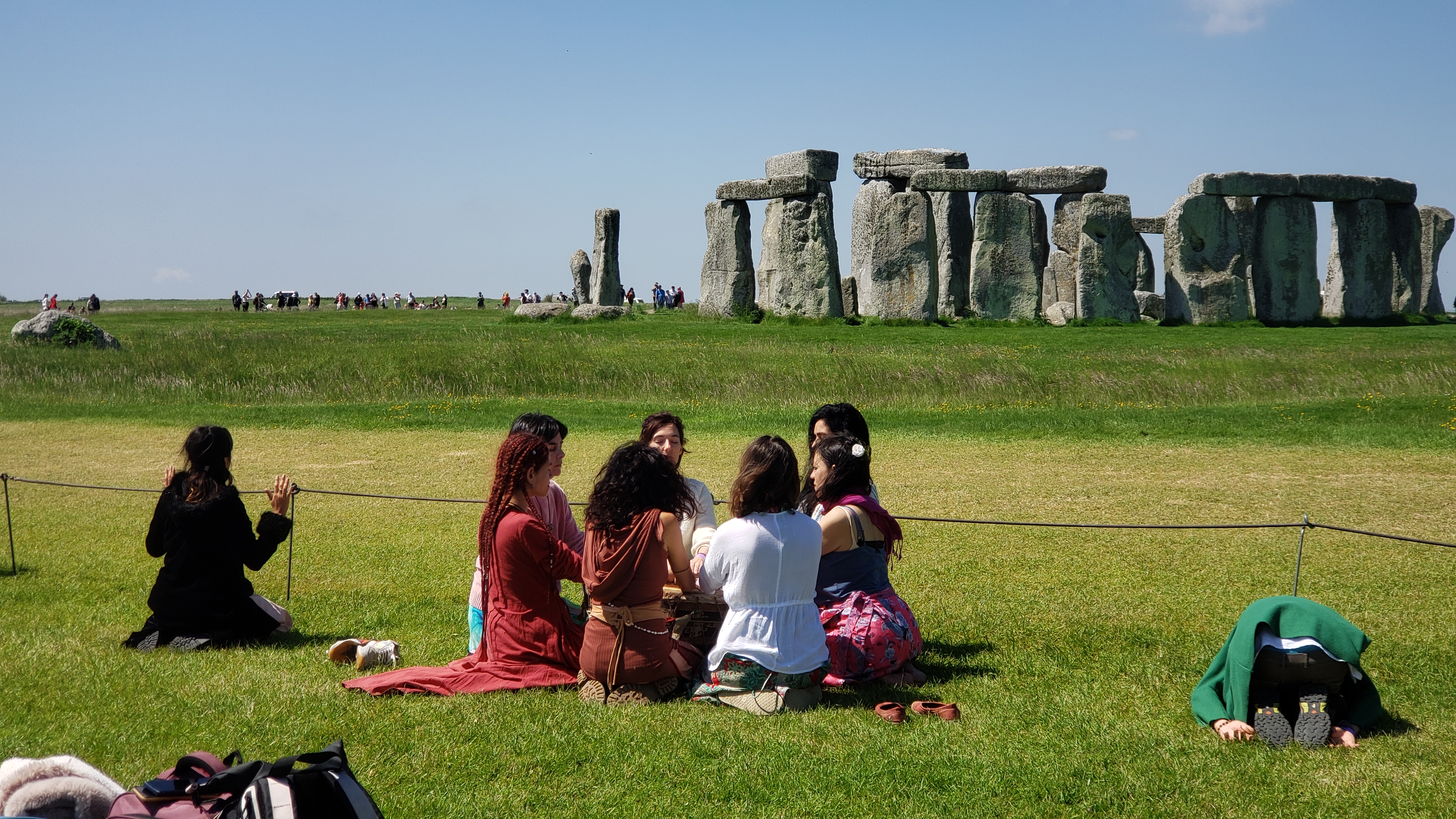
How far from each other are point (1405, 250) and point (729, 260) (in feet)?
64.4

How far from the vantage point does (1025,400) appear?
62.1 ft

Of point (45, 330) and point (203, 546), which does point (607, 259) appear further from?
point (203, 546)

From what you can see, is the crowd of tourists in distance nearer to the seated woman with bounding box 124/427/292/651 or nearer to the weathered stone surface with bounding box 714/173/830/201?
the seated woman with bounding box 124/427/292/651

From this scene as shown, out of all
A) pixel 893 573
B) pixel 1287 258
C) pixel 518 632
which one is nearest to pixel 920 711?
pixel 518 632

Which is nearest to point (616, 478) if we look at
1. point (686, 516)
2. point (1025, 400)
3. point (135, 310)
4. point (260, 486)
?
point (686, 516)

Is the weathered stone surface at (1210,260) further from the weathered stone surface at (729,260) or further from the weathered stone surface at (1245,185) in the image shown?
the weathered stone surface at (729,260)

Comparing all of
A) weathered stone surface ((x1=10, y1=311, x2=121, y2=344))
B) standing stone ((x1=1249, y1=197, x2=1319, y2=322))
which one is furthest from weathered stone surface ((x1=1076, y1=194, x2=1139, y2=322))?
weathered stone surface ((x1=10, y1=311, x2=121, y2=344))

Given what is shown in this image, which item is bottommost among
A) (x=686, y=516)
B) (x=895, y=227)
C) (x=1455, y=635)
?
(x=1455, y=635)

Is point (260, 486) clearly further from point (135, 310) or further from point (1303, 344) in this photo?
point (135, 310)

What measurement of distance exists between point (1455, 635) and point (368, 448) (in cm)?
1203

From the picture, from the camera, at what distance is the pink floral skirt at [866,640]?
224 inches

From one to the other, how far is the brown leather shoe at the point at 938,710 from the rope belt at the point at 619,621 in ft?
4.03

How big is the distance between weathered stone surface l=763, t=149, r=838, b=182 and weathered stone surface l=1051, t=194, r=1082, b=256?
6.12 metres

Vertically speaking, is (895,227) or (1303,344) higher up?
(895,227)
